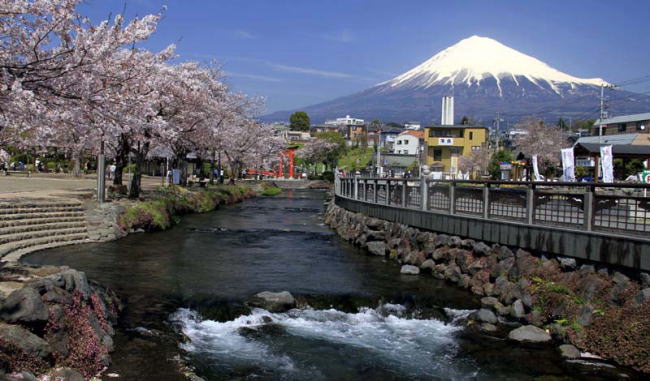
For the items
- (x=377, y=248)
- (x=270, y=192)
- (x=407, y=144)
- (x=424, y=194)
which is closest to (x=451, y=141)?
(x=407, y=144)

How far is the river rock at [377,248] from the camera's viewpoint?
65.4 feet

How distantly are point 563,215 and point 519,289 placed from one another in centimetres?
188

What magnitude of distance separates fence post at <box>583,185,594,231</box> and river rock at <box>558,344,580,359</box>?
9.14ft

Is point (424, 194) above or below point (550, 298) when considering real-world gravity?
above

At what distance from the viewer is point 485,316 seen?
1116cm

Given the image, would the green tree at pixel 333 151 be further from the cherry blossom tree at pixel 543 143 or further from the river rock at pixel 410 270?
the river rock at pixel 410 270

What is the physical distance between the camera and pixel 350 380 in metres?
8.30

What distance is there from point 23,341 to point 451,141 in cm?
8392

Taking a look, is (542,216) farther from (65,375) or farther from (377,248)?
(65,375)

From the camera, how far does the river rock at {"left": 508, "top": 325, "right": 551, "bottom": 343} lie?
1005cm

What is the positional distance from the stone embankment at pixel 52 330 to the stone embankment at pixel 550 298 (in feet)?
22.9

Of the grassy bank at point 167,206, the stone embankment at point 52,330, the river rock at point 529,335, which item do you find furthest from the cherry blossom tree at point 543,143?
the stone embankment at point 52,330

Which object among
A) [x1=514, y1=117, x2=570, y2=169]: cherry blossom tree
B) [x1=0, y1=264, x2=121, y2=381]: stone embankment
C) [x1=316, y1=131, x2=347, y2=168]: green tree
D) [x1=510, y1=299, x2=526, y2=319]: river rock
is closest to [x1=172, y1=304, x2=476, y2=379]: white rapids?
[x1=510, y1=299, x2=526, y2=319]: river rock

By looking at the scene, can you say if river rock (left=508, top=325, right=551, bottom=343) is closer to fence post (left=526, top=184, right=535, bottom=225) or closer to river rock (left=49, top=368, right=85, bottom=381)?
fence post (left=526, top=184, right=535, bottom=225)
